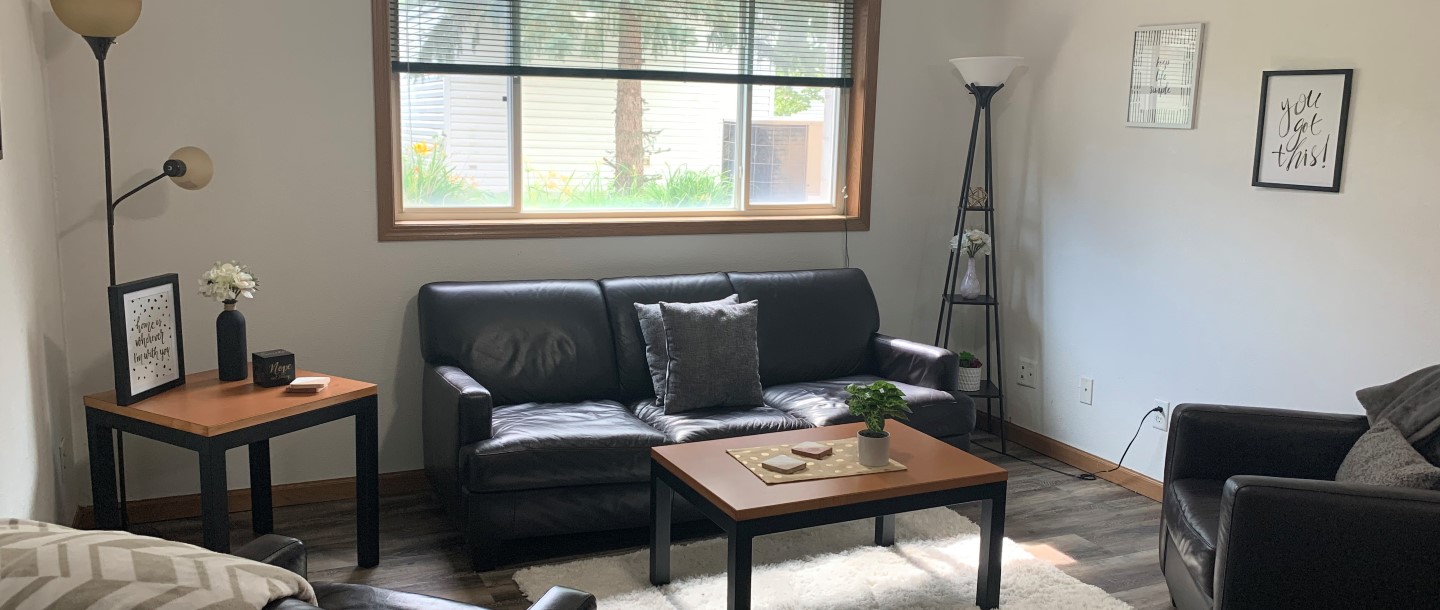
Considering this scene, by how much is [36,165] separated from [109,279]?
0.51m

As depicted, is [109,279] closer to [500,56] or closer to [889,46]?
[500,56]

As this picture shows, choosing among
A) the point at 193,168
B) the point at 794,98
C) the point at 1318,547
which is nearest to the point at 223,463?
the point at 193,168

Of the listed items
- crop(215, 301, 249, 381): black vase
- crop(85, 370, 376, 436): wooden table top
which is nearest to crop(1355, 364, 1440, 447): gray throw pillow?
crop(85, 370, 376, 436): wooden table top

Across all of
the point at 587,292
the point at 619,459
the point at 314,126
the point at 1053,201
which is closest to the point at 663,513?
the point at 619,459

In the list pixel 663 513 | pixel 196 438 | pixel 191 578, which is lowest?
pixel 663 513

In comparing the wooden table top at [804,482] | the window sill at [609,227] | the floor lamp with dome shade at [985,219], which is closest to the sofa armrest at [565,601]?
the wooden table top at [804,482]

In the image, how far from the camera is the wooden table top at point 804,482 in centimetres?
279

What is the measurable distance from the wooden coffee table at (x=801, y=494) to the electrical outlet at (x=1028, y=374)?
5.24 ft

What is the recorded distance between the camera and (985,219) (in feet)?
16.2

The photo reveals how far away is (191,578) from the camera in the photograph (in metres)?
1.41

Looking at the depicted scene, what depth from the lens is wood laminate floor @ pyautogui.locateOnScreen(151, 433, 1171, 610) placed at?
10.8 ft

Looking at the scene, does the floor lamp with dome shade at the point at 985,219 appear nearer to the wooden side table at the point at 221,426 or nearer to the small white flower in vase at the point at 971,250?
the small white flower in vase at the point at 971,250

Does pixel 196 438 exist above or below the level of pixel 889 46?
below

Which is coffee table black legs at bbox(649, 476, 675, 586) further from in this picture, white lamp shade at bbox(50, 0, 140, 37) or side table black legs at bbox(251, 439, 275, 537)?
white lamp shade at bbox(50, 0, 140, 37)
